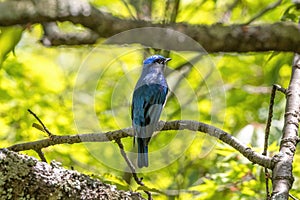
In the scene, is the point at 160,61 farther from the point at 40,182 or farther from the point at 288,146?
the point at 40,182

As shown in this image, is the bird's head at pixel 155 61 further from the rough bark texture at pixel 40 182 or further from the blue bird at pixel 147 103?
the rough bark texture at pixel 40 182

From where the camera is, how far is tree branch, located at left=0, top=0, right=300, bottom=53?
1.76m

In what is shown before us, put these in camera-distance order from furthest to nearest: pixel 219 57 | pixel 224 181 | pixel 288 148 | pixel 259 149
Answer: pixel 219 57
pixel 224 181
pixel 259 149
pixel 288 148

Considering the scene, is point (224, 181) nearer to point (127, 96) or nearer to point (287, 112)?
point (127, 96)

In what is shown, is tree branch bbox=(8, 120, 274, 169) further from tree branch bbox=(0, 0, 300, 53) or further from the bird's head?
the bird's head

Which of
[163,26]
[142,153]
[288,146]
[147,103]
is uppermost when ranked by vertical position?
[163,26]

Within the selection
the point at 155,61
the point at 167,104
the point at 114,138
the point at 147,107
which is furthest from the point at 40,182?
the point at 167,104

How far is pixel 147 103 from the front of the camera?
2.97 meters

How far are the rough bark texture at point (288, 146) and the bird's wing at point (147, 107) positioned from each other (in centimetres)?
70

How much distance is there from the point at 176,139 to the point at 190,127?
6.90 feet

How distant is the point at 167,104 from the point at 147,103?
1514 millimetres

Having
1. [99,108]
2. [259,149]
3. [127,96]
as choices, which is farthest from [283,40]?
[99,108]

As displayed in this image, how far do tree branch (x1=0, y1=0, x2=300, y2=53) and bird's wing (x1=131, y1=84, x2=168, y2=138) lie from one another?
715 millimetres

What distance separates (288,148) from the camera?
6.00 feet
